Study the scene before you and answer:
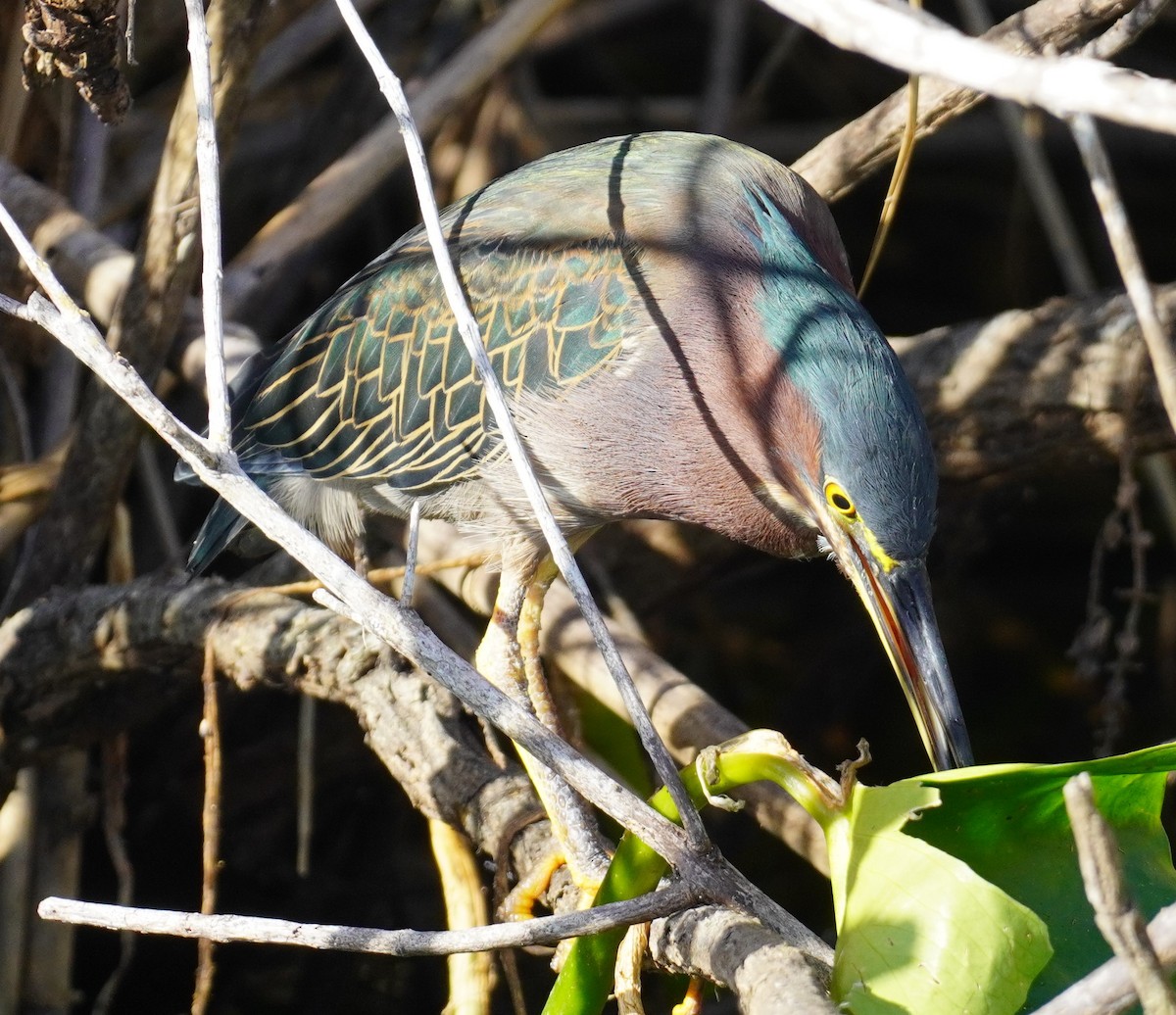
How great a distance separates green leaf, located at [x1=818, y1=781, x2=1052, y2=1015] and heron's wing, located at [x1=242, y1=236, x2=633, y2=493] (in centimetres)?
137

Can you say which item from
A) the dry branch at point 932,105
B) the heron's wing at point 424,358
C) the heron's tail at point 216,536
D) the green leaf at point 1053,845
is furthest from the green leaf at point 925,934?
the heron's tail at point 216,536

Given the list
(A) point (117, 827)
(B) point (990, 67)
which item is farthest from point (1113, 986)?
(A) point (117, 827)

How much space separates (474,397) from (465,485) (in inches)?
7.6

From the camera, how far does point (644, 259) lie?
246 cm

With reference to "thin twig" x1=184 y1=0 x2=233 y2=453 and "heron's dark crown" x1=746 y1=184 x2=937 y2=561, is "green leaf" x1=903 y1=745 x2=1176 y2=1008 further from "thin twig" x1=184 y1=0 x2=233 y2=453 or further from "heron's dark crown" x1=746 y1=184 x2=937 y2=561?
"thin twig" x1=184 y1=0 x2=233 y2=453

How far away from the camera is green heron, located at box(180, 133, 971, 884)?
2.12 meters

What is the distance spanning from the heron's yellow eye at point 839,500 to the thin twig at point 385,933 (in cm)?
92

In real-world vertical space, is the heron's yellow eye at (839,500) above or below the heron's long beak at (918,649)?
above

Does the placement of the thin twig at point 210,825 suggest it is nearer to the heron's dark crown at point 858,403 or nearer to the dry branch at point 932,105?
the heron's dark crown at point 858,403

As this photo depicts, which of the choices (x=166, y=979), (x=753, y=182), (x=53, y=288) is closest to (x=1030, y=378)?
(x=753, y=182)

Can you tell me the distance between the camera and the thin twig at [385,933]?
4.44 ft

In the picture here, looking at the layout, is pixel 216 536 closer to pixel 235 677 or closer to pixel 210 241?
pixel 235 677

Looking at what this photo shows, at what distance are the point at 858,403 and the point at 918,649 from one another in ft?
1.33

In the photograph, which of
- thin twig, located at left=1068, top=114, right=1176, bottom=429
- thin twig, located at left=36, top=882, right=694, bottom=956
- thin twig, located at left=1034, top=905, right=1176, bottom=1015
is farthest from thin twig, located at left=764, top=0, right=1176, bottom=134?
thin twig, located at left=36, top=882, right=694, bottom=956
